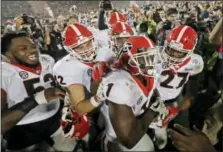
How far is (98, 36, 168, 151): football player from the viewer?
103 cm

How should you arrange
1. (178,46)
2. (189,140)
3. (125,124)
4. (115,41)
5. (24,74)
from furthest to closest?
(115,41) < (178,46) < (24,74) < (125,124) < (189,140)

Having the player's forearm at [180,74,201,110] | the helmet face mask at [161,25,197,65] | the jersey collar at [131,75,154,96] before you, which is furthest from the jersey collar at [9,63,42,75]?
the player's forearm at [180,74,201,110]

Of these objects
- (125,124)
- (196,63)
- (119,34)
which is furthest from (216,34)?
(125,124)

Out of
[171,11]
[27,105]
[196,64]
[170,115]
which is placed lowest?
[170,115]

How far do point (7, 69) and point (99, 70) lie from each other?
0.31 m

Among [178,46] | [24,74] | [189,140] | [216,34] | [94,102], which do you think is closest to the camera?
[189,140]


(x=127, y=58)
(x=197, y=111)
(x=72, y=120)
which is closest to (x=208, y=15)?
(x=197, y=111)

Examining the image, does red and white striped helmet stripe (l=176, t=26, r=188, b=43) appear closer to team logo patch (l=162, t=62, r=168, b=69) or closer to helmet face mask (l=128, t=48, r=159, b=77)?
team logo patch (l=162, t=62, r=168, b=69)

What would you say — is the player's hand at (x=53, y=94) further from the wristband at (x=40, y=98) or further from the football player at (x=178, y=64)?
the football player at (x=178, y=64)

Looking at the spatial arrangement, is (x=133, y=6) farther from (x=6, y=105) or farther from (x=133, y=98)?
(x=6, y=105)

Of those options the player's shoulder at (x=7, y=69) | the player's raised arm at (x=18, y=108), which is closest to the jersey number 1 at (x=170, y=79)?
the player's raised arm at (x=18, y=108)

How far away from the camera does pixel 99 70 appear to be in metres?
1.29

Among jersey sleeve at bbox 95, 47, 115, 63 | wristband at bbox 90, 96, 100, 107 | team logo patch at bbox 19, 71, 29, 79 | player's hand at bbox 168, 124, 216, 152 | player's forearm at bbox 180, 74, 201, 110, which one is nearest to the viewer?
player's hand at bbox 168, 124, 216, 152

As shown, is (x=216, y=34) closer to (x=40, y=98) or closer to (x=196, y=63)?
(x=196, y=63)
